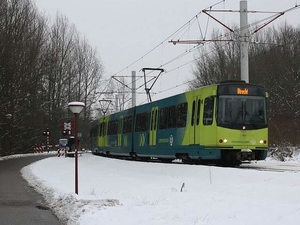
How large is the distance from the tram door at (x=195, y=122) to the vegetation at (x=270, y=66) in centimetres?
2954

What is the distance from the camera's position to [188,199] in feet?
36.2

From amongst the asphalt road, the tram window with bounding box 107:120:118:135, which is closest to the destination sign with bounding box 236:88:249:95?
the asphalt road

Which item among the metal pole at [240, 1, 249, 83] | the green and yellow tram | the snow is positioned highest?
the metal pole at [240, 1, 249, 83]

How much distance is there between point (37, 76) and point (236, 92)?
33130mm

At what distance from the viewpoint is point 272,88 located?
5362cm

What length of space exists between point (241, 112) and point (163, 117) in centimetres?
570

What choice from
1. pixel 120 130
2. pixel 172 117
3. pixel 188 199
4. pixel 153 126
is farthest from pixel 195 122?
pixel 120 130

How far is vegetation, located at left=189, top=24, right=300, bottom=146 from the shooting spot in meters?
51.6

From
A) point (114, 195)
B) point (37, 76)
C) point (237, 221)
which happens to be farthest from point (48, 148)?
Answer: point (237, 221)

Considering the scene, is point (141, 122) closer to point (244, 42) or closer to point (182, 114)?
point (182, 114)

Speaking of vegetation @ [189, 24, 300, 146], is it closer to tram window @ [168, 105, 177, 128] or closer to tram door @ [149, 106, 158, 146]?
tram door @ [149, 106, 158, 146]

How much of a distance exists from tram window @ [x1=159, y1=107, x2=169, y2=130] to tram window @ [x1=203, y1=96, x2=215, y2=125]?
4.38m

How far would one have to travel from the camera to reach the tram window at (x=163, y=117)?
22.9 m

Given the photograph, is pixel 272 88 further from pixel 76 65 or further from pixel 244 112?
pixel 244 112
